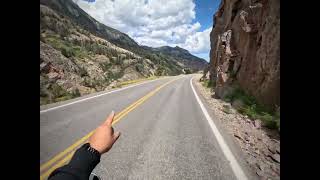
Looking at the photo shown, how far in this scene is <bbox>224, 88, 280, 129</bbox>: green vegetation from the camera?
9.22 metres

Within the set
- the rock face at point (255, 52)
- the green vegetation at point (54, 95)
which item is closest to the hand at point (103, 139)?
the rock face at point (255, 52)

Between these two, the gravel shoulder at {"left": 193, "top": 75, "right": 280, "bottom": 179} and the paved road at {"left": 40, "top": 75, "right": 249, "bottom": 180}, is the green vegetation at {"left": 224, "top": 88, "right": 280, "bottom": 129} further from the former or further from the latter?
the paved road at {"left": 40, "top": 75, "right": 249, "bottom": 180}

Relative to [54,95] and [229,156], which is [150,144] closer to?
[229,156]

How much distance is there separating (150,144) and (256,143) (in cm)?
274

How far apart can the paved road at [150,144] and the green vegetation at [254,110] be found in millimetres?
1868

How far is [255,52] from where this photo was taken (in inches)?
611

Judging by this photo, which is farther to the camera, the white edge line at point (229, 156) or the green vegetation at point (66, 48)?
the green vegetation at point (66, 48)

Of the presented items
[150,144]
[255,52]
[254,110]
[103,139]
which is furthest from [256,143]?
[255,52]

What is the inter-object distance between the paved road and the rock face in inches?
121

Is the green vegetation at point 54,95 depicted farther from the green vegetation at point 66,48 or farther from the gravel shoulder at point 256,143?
the green vegetation at point 66,48

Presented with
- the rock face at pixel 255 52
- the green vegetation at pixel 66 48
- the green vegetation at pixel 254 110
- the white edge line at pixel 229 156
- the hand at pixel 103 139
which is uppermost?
the green vegetation at pixel 66 48

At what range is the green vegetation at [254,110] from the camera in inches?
363

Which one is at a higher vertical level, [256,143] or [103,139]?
[103,139]
